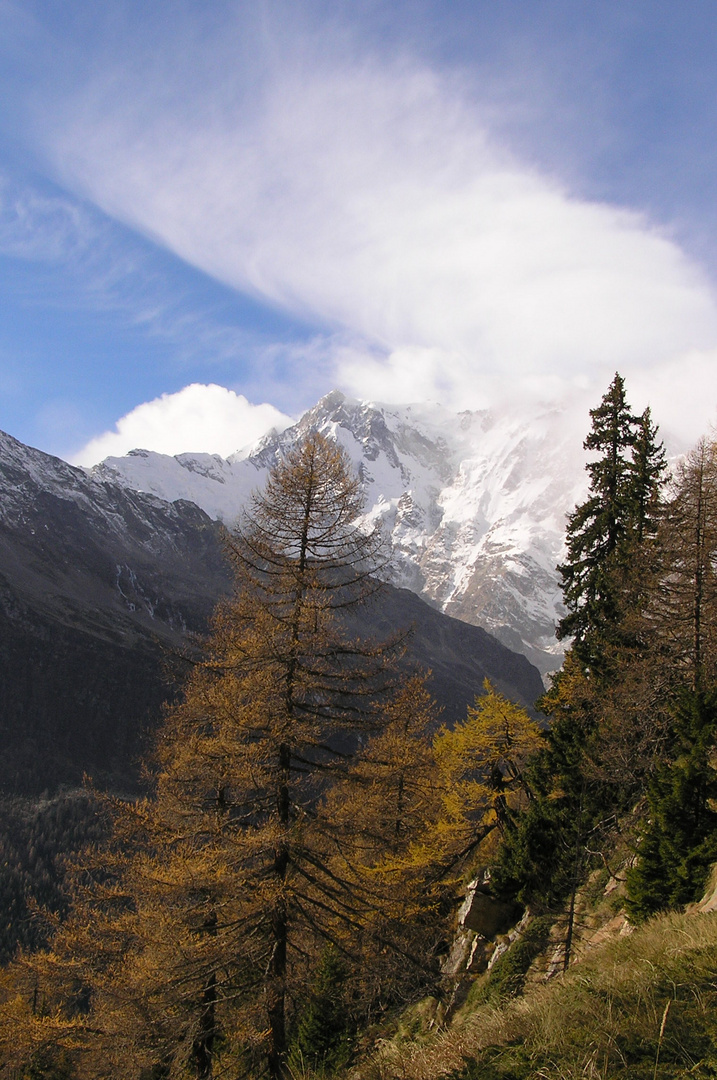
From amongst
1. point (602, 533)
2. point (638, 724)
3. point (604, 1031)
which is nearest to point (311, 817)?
point (604, 1031)

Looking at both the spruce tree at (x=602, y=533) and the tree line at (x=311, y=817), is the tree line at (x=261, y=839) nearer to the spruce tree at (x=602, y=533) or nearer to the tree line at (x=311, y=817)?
the tree line at (x=311, y=817)

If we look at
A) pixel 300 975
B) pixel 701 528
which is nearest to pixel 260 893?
pixel 300 975

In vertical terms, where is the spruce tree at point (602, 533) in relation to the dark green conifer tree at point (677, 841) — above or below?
above

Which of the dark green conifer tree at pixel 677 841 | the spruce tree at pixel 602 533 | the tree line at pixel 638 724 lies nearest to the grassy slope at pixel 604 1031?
the dark green conifer tree at pixel 677 841

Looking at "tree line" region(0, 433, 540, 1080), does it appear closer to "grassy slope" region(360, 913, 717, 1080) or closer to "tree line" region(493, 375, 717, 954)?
"tree line" region(493, 375, 717, 954)

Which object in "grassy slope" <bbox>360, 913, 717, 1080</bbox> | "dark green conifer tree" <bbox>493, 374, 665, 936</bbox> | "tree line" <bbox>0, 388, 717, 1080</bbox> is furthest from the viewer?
"dark green conifer tree" <bbox>493, 374, 665, 936</bbox>

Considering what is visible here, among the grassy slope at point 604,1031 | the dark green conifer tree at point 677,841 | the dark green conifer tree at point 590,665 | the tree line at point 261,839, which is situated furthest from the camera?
the dark green conifer tree at point 590,665

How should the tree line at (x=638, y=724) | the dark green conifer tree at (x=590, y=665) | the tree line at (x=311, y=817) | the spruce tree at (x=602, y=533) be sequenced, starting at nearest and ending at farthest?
the tree line at (x=311, y=817) < the tree line at (x=638, y=724) < the dark green conifer tree at (x=590, y=665) < the spruce tree at (x=602, y=533)

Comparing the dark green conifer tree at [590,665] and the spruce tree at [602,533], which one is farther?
the spruce tree at [602,533]

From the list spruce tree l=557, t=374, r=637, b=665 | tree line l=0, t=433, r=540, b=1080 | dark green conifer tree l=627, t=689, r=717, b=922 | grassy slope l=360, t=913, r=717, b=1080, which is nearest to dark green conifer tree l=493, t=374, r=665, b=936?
spruce tree l=557, t=374, r=637, b=665

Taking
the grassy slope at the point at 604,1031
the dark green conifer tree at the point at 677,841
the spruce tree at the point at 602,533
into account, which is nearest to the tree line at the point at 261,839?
the dark green conifer tree at the point at 677,841

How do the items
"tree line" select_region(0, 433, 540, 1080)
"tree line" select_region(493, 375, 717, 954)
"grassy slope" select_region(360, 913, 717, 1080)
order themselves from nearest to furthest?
"grassy slope" select_region(360, 913, 717, 1080)
"tree line" select_region(0, 433, 540, 1080)
"tree line" select_region(493, 375, 717, 954)

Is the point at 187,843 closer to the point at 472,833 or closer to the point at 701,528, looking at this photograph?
the point at 472,833

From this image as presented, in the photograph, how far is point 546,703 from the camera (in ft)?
67.7
